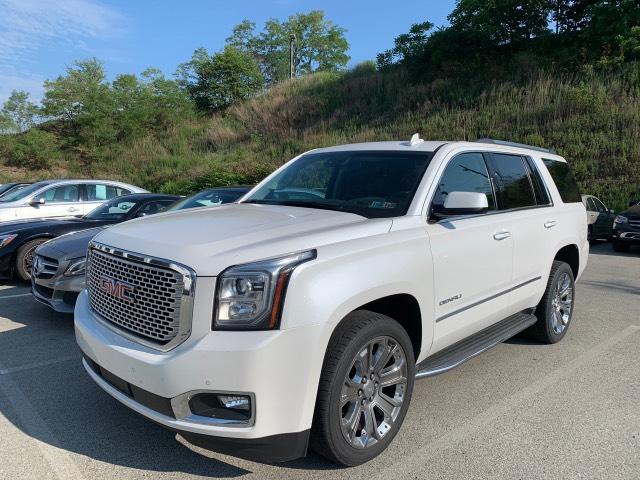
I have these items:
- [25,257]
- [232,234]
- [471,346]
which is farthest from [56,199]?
[471,346]

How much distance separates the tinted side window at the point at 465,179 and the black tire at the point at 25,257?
614 cm

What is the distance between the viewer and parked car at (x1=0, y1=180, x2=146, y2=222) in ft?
35.9

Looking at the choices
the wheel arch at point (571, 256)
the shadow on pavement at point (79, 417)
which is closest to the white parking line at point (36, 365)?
the shadow on pavement at point (79, 417)

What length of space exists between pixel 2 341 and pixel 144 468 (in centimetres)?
305

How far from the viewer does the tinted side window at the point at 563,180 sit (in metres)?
5.26

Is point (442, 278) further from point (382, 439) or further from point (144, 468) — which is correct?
point (144, 468)

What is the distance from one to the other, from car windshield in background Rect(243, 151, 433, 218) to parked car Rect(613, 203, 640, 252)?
34.8 feet

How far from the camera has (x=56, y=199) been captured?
37.0 ft

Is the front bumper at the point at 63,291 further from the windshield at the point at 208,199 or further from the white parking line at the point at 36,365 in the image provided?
the windshield at the point at 208,199

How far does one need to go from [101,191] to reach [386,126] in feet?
59.4

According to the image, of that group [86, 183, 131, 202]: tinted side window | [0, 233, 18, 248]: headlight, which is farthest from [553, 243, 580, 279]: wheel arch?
[86, 183, 131, 202]: tinted side window

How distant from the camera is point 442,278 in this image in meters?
3.39

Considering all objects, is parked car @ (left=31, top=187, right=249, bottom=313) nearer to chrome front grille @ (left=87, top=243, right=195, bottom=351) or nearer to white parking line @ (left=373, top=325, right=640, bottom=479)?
chrome front grille @ (left=87, top=243, right=195, bottom=351)

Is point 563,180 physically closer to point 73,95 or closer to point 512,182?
point 512,182
